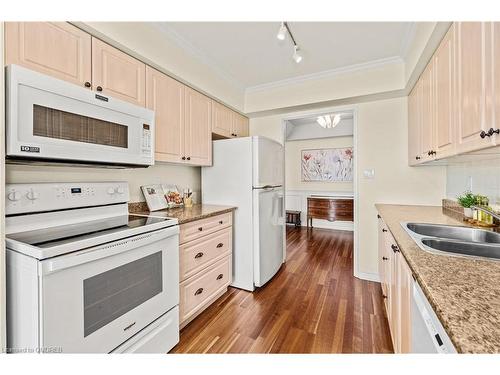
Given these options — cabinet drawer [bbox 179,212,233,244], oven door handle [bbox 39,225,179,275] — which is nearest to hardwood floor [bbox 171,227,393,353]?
cabinet drawer [bbox 179,212,233,244]

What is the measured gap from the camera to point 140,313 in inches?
52.4

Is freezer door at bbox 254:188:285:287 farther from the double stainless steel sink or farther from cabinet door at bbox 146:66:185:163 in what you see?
the double stainless steel sink

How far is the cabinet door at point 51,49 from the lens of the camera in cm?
111

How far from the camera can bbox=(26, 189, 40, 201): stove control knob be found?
125cm

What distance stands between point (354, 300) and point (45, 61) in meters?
2.97

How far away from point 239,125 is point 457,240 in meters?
2.59

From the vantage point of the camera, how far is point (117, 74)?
158 cm

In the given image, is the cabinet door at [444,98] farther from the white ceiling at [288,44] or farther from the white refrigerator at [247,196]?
the white refrigerator at [247,196]

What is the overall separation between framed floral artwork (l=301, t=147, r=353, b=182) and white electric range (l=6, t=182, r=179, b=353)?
4411 millimetres

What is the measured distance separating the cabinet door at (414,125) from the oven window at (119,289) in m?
2.40

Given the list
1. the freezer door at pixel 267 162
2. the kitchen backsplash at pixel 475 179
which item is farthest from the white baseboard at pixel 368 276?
the freezer door at pixel 267 162

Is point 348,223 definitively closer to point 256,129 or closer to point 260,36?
point 256,129
